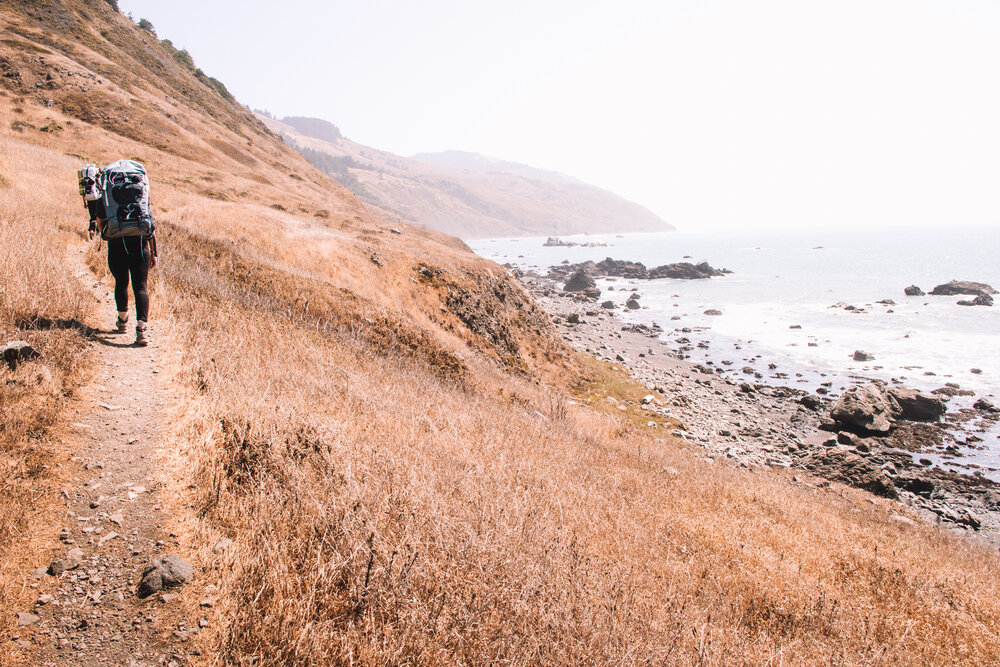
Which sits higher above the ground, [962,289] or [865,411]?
[962,289]

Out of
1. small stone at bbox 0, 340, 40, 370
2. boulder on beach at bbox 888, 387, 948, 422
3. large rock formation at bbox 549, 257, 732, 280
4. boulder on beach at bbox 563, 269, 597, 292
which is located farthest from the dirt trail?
large rock formation at bbox 549, 257, 732, 280

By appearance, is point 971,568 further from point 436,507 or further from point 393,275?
point 393,275

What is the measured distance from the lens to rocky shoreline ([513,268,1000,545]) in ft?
57.5

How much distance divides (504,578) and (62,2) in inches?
3222

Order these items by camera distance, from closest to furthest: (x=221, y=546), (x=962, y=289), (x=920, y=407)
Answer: (x=221, y=546) < (x=920, y=407) < (x=962, y=289)

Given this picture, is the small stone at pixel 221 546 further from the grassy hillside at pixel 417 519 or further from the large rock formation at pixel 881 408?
the large rock formation at pixel 881 408

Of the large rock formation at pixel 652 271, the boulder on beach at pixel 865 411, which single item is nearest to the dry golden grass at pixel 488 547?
the boulder on beach at pixel 865 411

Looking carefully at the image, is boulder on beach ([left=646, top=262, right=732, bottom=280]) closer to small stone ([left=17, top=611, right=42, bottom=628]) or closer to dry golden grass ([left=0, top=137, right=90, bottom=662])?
dry golden grass ([left=0, top=137, right=90, bottom=662])

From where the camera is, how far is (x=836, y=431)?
922 inches

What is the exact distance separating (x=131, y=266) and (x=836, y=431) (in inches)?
1125

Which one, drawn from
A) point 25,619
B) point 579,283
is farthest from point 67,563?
point 579,283

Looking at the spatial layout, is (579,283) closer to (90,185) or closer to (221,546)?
(90,185)

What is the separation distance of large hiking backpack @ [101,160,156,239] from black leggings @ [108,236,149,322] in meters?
0.14

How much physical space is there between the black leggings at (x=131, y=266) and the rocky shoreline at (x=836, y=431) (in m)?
17.6
